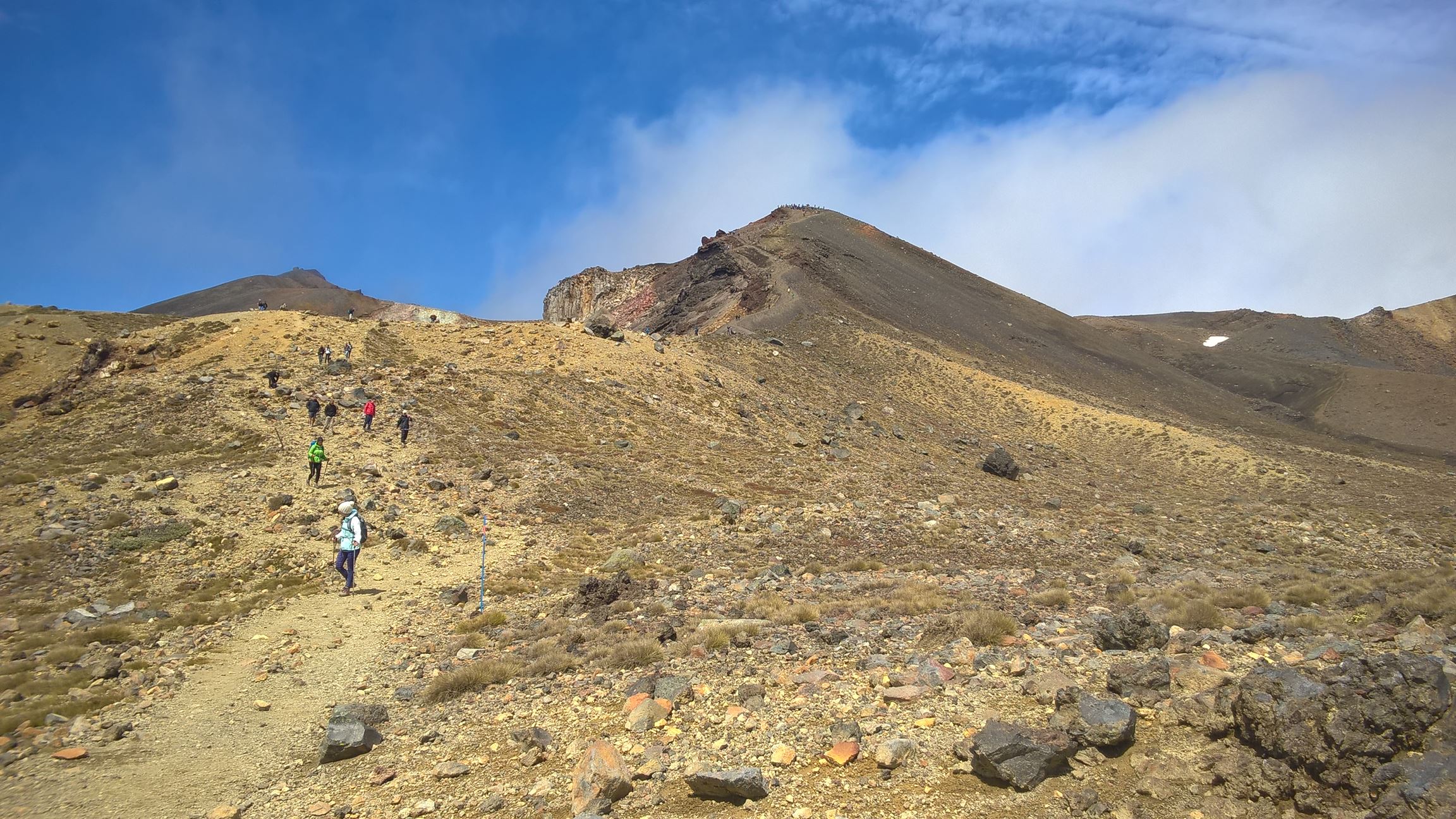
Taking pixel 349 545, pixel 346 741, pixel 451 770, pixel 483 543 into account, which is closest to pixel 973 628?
pixel 451 770

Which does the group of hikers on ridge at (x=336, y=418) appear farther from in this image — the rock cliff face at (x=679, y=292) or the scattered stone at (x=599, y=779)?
the rock cliff face at (x=679, y=292)

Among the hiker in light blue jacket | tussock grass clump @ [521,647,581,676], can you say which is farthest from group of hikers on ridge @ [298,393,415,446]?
tussock grass clump @ [521,647,581,676]

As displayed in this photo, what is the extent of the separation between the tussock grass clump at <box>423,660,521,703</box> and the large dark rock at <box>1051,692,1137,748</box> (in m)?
6.91

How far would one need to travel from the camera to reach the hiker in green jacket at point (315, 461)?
18188 millimetres

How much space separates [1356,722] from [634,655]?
7538mm

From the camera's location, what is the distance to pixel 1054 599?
11.9 meters

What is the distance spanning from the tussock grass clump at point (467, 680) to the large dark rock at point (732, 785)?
173 inches

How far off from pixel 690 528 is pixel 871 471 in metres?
9.96

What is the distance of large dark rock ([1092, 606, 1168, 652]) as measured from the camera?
870 centimetres

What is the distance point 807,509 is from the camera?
66.3 ft

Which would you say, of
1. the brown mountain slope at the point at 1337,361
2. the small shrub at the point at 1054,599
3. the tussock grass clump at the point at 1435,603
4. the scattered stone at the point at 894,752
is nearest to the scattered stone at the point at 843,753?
the scattered stone at the point at 894,752

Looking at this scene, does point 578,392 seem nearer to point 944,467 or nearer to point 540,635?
point 944,467

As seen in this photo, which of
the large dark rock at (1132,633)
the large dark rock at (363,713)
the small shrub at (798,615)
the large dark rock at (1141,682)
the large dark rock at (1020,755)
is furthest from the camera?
the small shrub at (798,615)

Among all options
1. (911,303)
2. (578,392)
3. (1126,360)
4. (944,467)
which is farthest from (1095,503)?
(1126,360)
